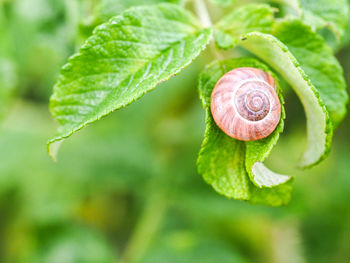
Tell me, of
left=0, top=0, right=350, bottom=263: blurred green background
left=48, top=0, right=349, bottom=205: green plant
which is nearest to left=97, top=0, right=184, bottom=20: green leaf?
left=48, top=0, right=349, bottom=205: green plant

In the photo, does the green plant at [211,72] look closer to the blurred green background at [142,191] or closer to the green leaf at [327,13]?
the green leaf at [327,13]

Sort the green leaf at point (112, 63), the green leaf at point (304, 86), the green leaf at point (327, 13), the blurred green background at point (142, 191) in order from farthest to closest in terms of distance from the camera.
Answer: the blurred green background at point (142, 191)
the green leaf at point (327, 13)
the green leaf at point (112, 63)
the green leaf at point (304, 86)

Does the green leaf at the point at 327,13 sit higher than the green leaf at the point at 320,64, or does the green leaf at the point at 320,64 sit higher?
the green leaf at the point at 327,13

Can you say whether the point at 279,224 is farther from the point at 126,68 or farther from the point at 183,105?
the point at 126,68

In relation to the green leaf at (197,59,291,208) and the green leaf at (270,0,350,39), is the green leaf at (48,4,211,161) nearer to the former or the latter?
the green leaf at (197,59,291,208)

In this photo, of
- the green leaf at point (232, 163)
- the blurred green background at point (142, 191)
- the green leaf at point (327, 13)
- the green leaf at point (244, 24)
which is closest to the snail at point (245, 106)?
the green leaf at point (232, 163)

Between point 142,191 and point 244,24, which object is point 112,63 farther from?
point 142,191

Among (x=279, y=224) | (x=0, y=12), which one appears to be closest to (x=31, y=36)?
(x=0, y=12)

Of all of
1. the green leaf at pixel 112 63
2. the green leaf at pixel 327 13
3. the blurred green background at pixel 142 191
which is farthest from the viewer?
the blurred green background at pixel 142 191
